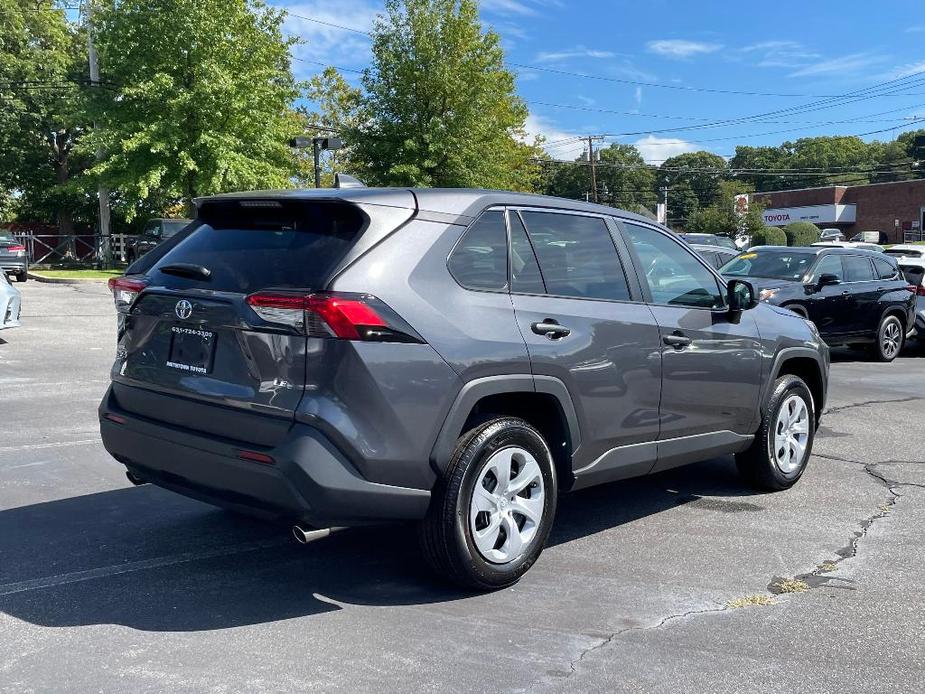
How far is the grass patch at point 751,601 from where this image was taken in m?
4.11

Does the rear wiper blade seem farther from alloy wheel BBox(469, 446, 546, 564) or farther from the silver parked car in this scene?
the silver parked car

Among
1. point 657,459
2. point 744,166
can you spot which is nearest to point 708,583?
point 657,459

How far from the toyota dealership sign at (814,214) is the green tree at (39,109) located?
4436cm

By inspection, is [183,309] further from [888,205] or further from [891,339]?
[888,205]

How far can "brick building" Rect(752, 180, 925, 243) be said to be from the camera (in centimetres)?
5869

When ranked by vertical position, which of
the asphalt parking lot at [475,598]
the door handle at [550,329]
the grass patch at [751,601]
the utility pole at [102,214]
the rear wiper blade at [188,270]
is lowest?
the grass patch at [751,601]

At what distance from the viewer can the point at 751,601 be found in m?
4.15

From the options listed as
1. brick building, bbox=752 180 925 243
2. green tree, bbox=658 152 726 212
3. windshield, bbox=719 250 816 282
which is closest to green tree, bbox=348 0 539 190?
windshield, bbox=719 250 816 282

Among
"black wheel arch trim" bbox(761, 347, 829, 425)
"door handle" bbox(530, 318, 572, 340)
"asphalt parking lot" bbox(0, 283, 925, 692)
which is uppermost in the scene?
"door handle" bbox(530, 318, 572, 340)

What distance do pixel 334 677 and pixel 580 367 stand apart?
1892 mm

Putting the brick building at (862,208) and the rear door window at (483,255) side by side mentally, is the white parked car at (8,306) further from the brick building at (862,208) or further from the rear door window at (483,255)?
the brick building at (862,208)

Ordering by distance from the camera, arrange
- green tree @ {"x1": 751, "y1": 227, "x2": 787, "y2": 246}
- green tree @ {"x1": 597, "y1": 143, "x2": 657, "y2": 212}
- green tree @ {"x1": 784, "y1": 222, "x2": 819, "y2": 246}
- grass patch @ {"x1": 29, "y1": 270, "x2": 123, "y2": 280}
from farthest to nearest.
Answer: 1. green tree @ {"x1": 597, "y1": 143, "x2": 657, "y2": 212}
2. green tree @ {"x1": 784, "y1": 222, "x2": 819, "y2": 246}
3. green tree @ {"x1": 751, "y1": 227, "x2": 787, "y2": 246}
4. grass patch @ {"x1": 29, "y1": 270, "x2": 123, "y2": 280}

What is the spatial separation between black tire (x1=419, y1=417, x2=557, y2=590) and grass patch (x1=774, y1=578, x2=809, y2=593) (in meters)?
1.27

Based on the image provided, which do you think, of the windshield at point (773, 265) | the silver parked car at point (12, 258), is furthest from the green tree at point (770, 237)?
the silver parked car at point (12, 258)
